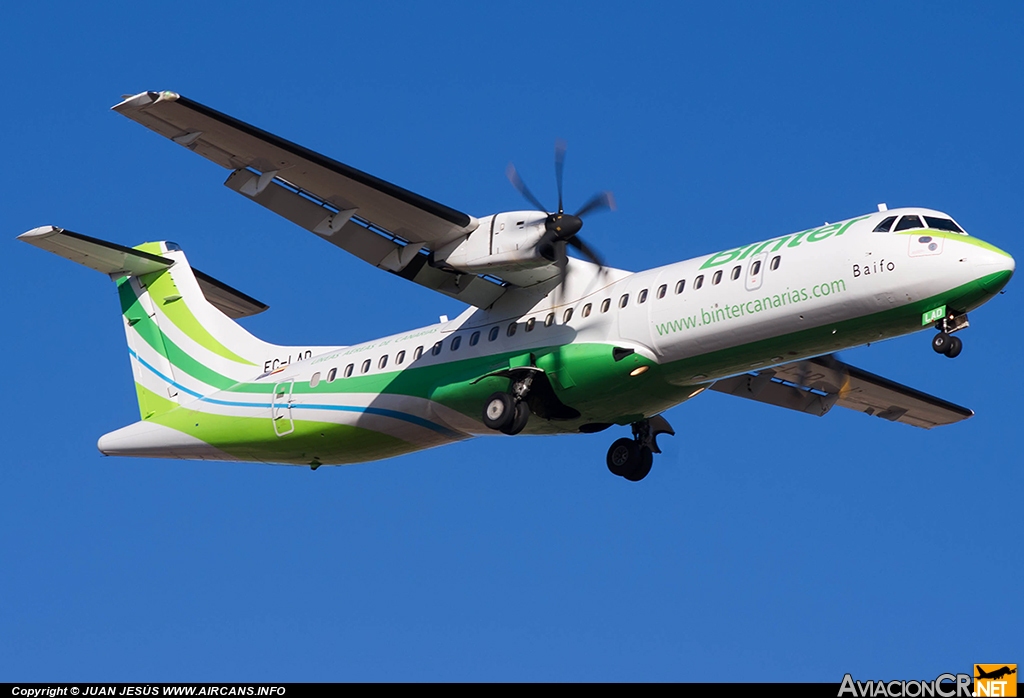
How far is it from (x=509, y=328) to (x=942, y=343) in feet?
17.7

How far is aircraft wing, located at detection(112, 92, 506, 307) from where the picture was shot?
16.0 meters

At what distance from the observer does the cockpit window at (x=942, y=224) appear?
15.0m

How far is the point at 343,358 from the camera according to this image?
19.2 metres

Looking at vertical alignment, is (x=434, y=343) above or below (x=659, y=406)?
above

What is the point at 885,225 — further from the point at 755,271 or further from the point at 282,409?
the point at 282,409

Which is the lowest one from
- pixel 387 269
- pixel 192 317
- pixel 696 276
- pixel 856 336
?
pixel 856 336

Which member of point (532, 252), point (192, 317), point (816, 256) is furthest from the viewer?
point (192, 317)

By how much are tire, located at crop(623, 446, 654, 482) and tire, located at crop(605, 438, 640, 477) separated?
0.12 ft

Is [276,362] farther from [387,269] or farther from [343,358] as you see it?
[387,269]

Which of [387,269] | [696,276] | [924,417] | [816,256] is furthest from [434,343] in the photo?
[924,417]

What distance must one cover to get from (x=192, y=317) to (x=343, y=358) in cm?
312

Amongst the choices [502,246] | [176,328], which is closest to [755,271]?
[502,246]

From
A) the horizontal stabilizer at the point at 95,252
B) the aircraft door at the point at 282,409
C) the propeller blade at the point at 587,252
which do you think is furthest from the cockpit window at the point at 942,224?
the horizontal stabilizer at the point at 95,252

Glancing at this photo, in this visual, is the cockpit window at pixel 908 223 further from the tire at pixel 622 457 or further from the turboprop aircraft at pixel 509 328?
the tire at pixel 622 457
